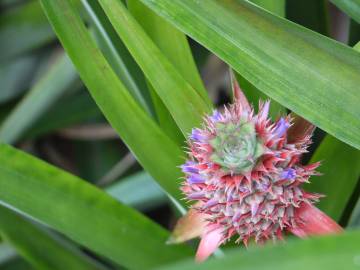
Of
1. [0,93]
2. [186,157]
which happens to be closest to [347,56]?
[186,157]

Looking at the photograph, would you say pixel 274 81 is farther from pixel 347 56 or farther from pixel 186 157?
pixel 186 157

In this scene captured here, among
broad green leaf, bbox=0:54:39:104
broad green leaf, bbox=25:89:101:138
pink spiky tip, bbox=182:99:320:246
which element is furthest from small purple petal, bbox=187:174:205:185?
broad green leaf, bbox=0:54:39:104

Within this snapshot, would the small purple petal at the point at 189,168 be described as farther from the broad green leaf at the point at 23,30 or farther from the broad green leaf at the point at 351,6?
the broad green leaf at the point at 23,30

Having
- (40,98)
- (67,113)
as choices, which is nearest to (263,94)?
(40,98)

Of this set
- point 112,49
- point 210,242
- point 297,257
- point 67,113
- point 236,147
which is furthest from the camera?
point 67,113

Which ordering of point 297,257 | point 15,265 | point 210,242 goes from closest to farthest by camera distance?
1. point 297,257
2. point 210,242
3. point 15,265

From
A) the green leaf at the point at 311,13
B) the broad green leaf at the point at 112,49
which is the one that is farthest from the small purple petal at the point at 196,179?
the green leaf at the point at 311,13

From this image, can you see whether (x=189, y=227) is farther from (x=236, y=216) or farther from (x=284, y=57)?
(x=284, y=57)
